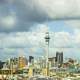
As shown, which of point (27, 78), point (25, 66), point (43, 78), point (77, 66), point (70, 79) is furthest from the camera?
point (77, 66)

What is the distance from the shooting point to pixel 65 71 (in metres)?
42.7

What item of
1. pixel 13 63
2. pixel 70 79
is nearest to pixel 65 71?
pixel 70 79

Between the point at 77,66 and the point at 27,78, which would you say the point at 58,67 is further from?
the point at 27,78

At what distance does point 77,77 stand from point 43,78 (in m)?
9.83

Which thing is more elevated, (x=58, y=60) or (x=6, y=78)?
(x=58, y=60)

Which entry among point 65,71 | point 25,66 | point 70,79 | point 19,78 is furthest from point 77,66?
point 19,78

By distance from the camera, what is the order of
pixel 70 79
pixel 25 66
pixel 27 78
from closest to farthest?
pixel 27 78
pixel 70 79
pixel 25 66

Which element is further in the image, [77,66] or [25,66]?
[77,66]

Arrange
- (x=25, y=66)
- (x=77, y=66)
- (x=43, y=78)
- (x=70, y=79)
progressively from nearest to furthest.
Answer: (x=43, y=78)
(x=70, y=79)
(x=25, y=66)
(x=77, y=66)

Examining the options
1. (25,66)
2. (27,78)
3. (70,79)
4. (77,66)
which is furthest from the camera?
(77,66)

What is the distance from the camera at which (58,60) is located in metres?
41.3

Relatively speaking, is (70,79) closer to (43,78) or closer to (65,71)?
(65,71)

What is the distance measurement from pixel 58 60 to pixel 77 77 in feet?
13.1

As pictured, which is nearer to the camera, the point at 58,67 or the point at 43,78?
the point at 43,78
